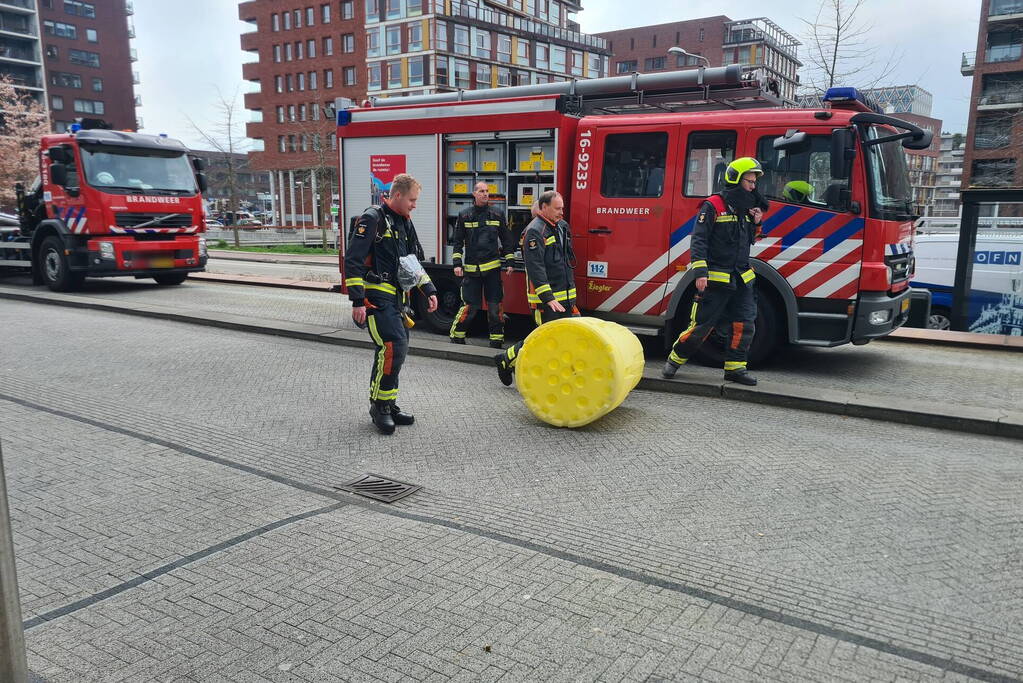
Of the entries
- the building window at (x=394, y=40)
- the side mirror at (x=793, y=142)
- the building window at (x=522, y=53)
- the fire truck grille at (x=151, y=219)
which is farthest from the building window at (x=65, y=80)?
the side mirror at (x=793, y=142)

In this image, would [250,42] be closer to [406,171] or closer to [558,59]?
[558,59]

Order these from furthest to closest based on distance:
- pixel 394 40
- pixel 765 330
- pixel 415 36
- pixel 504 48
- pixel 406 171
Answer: pixel 504 48
pixel 394 40
pixel 415 36
pixel 406 171
pixel 765 330

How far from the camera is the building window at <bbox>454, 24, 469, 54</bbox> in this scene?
2375 inches

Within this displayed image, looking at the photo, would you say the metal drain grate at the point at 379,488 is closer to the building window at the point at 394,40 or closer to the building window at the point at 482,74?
the building window at the point at 394,40

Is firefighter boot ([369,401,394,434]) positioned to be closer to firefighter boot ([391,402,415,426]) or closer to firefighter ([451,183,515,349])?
firefighter boot ([391,402,415,426])

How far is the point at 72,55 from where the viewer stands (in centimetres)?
8412

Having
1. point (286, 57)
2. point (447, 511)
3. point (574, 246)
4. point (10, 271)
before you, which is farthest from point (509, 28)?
point (447, 511)

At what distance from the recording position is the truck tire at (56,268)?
14.1m

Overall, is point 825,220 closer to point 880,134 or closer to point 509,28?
point 880,134

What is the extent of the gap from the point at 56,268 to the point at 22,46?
274 ft

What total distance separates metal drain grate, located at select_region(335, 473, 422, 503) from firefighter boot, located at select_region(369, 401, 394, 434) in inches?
36.9

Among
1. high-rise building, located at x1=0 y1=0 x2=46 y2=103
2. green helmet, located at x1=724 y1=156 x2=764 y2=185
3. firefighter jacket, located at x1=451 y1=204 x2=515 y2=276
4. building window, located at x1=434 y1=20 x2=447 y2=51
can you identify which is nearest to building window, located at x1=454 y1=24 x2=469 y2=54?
building window, located at x1=434 y1=20 x2=447 y2=51

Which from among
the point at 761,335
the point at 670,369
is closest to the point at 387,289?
the point at 670,369

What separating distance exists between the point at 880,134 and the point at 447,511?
235 inches
